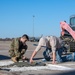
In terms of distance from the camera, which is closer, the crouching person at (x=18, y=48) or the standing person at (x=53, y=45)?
the crouching person at (x=18, y=48)

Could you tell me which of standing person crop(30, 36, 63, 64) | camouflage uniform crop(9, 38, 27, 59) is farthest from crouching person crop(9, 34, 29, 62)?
standing person crop(30, 36, 63, 64)

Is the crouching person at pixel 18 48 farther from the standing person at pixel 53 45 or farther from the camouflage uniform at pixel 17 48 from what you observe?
the standing person at pixel 53 45

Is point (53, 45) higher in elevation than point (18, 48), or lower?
higher

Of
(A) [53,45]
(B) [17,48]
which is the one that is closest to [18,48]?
(B) [17,48]

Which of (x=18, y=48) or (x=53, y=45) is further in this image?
(x=53, y=45)

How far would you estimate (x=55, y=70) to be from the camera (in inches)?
488

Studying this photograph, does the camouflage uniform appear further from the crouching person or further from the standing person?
the standing person

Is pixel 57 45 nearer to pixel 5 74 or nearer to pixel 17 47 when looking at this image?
pixel 17 47

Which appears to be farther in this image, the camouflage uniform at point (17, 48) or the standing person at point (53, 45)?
the standing person at point (53, 45)

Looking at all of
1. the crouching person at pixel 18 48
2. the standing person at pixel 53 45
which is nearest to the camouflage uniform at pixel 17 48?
the crouching person at pixel 18 48

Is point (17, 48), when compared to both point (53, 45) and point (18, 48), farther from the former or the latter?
point (53, 45)

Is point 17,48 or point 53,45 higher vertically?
point 53,45

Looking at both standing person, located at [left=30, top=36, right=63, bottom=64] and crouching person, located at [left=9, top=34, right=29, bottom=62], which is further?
standing person, located at [left=30, top=36, right=63, bottom=64]

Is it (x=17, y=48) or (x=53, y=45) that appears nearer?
(x=17, y=48)
